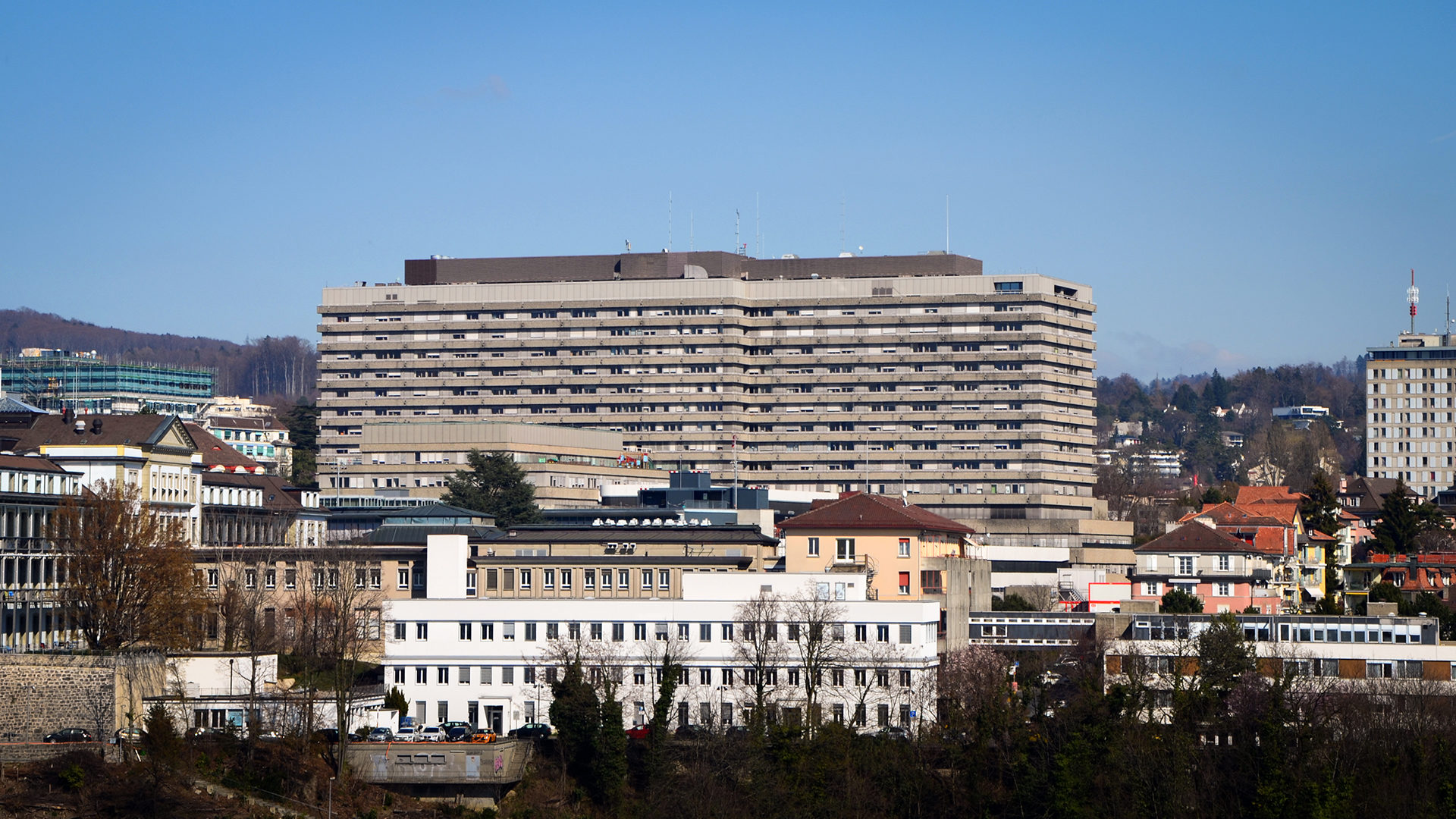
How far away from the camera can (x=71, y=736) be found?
3871 inches

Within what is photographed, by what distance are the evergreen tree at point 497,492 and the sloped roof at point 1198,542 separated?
5078 centimetres

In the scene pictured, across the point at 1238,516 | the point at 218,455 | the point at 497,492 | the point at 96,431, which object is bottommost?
the point at 1238,516

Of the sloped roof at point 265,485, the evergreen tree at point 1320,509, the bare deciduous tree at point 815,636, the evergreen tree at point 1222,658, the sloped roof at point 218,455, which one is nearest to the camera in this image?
the evergreen tree at point 1222,658

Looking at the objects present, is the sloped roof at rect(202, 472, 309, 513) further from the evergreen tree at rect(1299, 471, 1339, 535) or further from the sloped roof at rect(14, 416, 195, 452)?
the evergreen tree at rect(1299, 471, 1339, 535)

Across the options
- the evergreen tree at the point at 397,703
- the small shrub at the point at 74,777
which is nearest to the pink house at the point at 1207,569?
the evergreen tree at the point at 397,703

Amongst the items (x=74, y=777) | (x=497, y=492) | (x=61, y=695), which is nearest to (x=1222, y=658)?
(x=74, y=777)

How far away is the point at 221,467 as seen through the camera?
157 meters

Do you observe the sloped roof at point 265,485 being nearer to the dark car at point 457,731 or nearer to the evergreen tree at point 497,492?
the evergreen tree at point 497,492

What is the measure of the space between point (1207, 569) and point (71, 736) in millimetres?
83520

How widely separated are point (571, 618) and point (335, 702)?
47.6ft

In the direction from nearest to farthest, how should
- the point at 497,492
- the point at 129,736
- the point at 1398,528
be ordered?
the point at 129,736, the point at 497,492, the point at 1398,528

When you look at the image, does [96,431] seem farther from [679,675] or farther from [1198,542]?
[1198,542]

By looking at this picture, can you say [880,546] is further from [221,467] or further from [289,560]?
[221,467]

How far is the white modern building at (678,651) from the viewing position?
108250 millimetres
